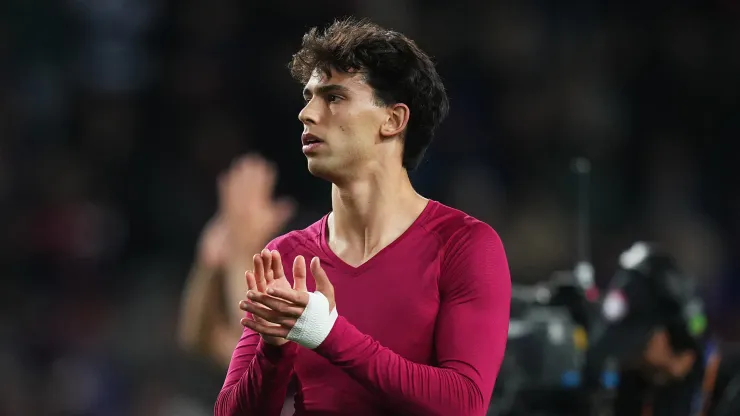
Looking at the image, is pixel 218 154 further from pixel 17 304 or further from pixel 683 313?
pixel 683 313

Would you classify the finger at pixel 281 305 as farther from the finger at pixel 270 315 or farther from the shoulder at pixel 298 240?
the shoulder at pixel 298 240

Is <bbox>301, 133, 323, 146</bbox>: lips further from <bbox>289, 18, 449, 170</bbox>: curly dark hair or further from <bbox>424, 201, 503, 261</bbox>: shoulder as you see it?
<bbox>424, 201, 503, 261</bbox>: shoulder

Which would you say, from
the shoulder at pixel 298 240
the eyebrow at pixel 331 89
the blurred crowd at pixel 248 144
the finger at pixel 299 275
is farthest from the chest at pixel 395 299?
the blurred crowd at pixel 248 144

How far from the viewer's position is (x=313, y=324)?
2119 millimetres

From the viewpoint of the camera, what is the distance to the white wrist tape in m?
2.12

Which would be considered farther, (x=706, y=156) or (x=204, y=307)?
(x=706, y=156)

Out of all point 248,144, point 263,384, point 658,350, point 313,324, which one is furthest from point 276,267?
point 248,144

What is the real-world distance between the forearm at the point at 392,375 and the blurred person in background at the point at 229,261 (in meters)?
2.96

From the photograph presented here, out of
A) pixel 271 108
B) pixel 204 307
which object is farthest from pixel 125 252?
pixel 204 307

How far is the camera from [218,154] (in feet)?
22.9

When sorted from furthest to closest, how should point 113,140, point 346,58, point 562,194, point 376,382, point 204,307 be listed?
point 113,140, point 562,194, point 204,307, point 346,58, point 376,382

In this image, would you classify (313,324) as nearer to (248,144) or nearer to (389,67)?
(389,67)

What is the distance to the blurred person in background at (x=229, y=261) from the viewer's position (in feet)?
17.0

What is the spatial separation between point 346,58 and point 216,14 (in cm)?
513
